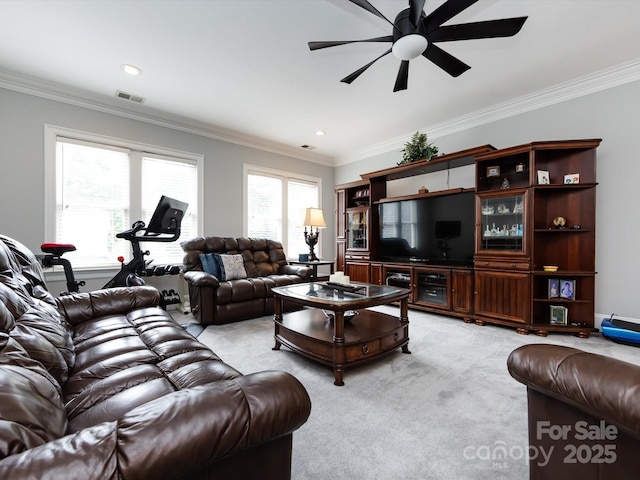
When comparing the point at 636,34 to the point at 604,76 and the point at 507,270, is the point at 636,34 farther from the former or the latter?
the point at 507,270

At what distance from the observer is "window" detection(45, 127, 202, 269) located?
355 cm

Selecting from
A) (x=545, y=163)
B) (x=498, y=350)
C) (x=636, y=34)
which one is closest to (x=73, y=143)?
(x=498, y=350)

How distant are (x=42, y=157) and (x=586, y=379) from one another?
16.5ft

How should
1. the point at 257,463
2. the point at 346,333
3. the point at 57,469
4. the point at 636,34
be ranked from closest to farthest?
1. the point at 57,469
2. the point at 257,463
3. the point at 346,333
4. the point at 636,34

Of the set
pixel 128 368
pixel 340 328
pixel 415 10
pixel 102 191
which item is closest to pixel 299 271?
pixel 340 328

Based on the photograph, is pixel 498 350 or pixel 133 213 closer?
pixel 498 350

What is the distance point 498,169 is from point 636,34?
1.55 meters

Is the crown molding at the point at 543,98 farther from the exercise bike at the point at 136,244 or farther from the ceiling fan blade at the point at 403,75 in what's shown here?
the exercise bike at the point at 136,244

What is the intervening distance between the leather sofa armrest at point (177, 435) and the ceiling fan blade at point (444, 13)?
7.36 feet

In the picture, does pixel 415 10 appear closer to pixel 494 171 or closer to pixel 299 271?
pixel 494 171

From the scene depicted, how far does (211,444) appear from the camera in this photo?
0.67m

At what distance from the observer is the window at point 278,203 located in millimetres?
5309

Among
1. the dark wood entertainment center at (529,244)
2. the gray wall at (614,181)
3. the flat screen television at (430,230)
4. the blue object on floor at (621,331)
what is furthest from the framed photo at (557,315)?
the flat screen television at (430,230)

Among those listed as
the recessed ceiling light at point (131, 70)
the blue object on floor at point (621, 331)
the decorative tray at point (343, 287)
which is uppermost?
the recessed ceiling light at point (131, 70)
